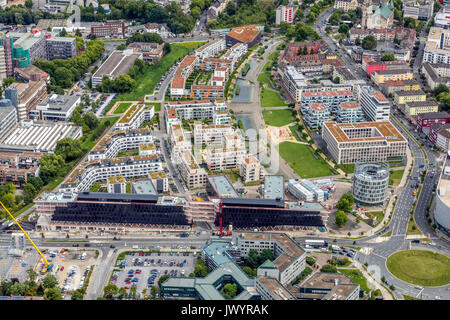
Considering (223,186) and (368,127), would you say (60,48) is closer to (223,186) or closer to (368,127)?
(223,186)

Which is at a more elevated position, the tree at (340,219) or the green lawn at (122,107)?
the tree at (340,219)

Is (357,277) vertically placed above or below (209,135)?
below

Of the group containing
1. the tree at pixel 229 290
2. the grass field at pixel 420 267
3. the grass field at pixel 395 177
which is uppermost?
the tree at pixel 229 290

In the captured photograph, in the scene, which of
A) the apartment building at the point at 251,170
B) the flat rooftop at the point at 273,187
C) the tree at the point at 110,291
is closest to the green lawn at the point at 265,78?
the apartment building at the point at 251,170

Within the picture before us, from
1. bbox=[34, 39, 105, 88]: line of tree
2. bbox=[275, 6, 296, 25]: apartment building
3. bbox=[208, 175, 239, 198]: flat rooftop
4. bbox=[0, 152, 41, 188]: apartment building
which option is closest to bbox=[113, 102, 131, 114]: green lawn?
bbox=[34, 39, 105, 88]: line of tree

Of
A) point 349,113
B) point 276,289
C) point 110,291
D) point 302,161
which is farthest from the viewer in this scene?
point 349,113

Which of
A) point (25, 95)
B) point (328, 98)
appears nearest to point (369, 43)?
point (328, 98)

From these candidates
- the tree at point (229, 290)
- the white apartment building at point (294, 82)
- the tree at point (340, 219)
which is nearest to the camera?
the tree at point (229, 290)

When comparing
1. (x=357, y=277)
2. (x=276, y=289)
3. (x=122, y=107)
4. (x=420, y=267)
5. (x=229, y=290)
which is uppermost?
(x=276, y=289)

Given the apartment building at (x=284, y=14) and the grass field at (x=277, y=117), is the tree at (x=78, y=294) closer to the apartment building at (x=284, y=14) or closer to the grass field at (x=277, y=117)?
the grass field at (x=277, y=117)
